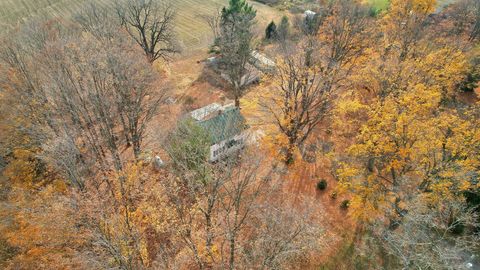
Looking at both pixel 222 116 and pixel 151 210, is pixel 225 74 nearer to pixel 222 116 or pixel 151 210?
pixel 222 116

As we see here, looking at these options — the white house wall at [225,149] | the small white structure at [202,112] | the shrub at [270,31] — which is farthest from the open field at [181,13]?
the white house wall at [225,149]

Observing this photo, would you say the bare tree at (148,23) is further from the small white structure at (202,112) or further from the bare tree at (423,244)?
the bare tree at (423,244)

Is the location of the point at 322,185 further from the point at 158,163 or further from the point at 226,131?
the point at 158,163

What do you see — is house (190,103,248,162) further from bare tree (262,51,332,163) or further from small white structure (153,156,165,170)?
small white structure (153,156,165,170)

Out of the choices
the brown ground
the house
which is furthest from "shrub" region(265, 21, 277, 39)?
the house

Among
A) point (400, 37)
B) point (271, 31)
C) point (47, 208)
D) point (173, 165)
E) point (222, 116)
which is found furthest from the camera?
point (271, 31)

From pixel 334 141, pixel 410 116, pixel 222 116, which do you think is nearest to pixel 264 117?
pixel 222 116
